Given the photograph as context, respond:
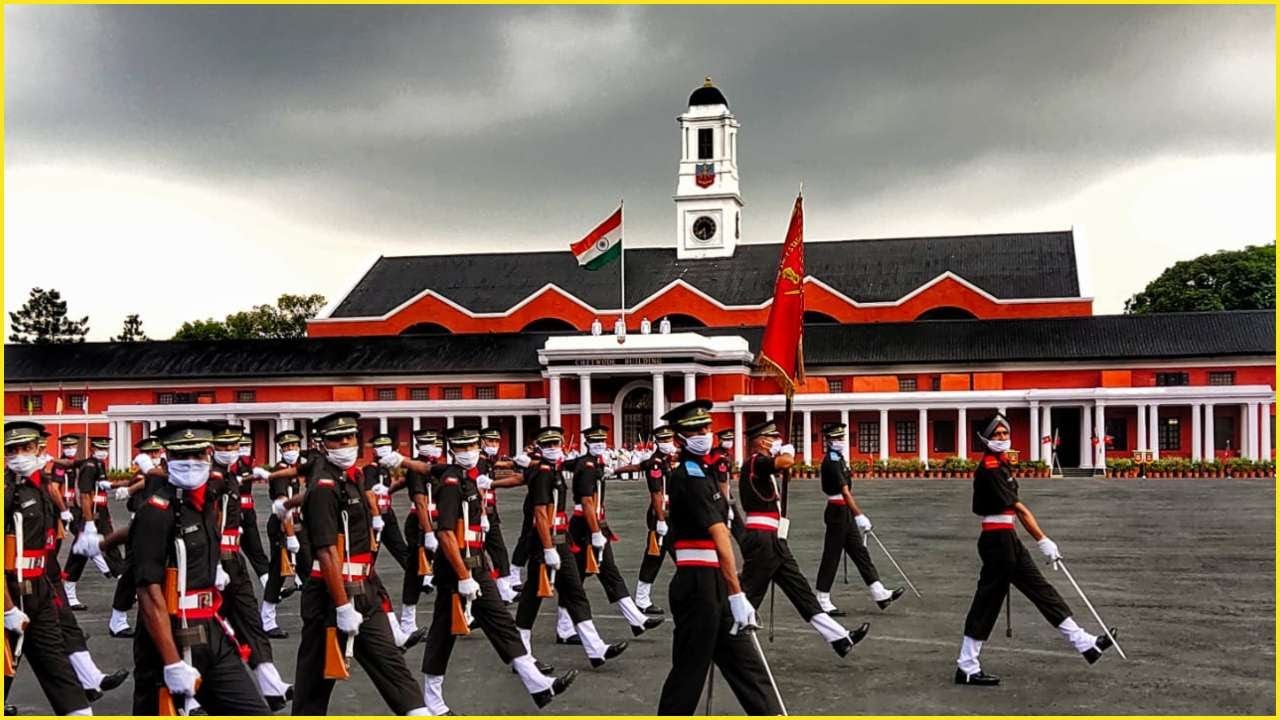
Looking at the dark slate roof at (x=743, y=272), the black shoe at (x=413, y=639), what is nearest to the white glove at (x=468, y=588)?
the black shoe at (x=413, y=639)

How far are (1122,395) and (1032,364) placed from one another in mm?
3977

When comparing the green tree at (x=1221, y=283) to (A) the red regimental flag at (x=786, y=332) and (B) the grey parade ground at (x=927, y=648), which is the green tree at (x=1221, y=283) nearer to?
(B) the grey parade ground at (x=927, y=648)

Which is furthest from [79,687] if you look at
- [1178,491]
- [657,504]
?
[1178,491]

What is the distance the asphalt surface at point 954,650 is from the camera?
375 inches

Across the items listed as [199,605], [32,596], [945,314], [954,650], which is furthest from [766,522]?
[945,314]

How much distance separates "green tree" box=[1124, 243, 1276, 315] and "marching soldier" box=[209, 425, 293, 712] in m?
67.9

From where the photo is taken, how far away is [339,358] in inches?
2265

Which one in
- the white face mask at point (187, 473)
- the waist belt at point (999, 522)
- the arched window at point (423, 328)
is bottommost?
the waist belt at point (999, 522)

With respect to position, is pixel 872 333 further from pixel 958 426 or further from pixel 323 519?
pixel 323 519

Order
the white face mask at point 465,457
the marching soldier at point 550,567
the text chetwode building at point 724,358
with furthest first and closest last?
the text chetwode building at point 724,358 → the marching soldier at point 550,567 → the white face mask at point 465,457

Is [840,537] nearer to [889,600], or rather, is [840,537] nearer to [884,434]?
[889,600]

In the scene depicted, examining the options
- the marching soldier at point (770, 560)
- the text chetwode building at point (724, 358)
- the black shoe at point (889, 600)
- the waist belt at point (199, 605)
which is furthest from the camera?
the text chetwode building at point (724, 358)

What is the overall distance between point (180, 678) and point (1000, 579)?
608 cm

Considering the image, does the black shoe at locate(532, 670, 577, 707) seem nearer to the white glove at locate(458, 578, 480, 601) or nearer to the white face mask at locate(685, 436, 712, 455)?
the white glove at locate(458, 578, 480, 601)
